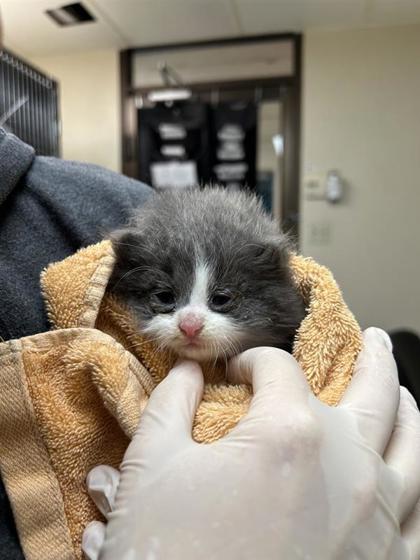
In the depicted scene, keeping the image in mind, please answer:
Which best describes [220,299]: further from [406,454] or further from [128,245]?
[406,454]

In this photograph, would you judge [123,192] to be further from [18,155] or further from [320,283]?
[320,283]

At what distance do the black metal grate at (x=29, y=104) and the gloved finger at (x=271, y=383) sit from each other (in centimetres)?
164

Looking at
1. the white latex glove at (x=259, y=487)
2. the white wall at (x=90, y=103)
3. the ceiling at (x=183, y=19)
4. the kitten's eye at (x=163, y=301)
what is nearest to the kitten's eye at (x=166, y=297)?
the kitten's eye at (x=163, y=301)

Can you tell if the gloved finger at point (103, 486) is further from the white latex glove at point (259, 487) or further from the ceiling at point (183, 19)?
the ceiling at point (183, 19)

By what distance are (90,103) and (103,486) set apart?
140 inches

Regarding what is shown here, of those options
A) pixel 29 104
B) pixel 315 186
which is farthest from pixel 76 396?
pixel 315 186

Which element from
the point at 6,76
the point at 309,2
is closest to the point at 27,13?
the point at 6,76

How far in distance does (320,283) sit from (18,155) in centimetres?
53

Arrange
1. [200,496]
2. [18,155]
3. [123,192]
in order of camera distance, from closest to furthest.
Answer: [200,496], [18,155], [123,192]

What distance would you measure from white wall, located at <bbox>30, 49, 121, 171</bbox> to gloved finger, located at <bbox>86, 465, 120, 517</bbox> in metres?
3.27

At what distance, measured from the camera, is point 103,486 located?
631 mm

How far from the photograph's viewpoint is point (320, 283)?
2.48 ft

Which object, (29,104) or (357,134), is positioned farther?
(357,134)

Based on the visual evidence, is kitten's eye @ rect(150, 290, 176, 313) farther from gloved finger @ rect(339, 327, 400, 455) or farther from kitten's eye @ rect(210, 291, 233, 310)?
gloved finger @ rect(339, 327, 400, 455)
